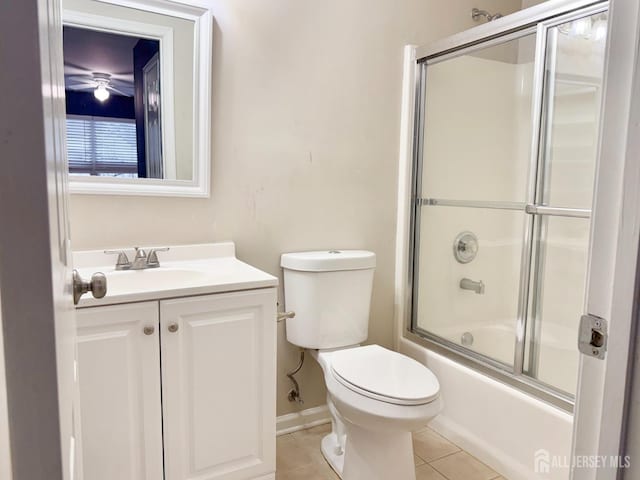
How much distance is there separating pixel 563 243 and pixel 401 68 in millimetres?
1142

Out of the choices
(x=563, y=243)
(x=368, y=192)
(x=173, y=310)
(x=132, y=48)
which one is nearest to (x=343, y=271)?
(x=368, y=192)

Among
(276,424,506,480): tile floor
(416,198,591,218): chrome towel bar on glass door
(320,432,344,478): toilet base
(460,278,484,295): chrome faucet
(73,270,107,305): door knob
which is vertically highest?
(416,198,591,218): chrome towel bar on glass door

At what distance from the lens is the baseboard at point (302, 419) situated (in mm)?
2107

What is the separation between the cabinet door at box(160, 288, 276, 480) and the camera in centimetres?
142

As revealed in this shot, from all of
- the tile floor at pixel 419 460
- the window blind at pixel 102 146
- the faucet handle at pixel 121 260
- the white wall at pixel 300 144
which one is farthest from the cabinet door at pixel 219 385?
the window blind at pixel 102 146

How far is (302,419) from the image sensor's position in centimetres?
216

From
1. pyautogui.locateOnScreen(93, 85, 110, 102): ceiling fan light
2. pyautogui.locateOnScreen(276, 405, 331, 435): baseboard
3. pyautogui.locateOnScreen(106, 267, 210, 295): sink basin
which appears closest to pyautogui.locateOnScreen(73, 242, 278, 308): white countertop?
pyautogui.locateOnScreen(106, 267, 210, 295): sink basin

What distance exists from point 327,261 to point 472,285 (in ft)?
2.98

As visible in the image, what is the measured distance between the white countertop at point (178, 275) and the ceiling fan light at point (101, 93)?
22.1 inches

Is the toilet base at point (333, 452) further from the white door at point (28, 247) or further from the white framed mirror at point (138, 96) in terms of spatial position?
the white door at point (28, 247)

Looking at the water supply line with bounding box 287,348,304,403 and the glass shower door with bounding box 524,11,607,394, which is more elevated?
the glass shower door with bounding box 524,11,607,394

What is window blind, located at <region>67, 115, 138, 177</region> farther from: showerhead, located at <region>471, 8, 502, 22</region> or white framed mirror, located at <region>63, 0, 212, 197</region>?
showerhead, located at <region>471, 8, 502, 22</region>

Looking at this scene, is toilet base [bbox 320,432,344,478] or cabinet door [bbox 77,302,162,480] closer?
cabinet door [bbox 77,302,162,480]

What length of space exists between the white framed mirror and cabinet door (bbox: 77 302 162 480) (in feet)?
1.92
